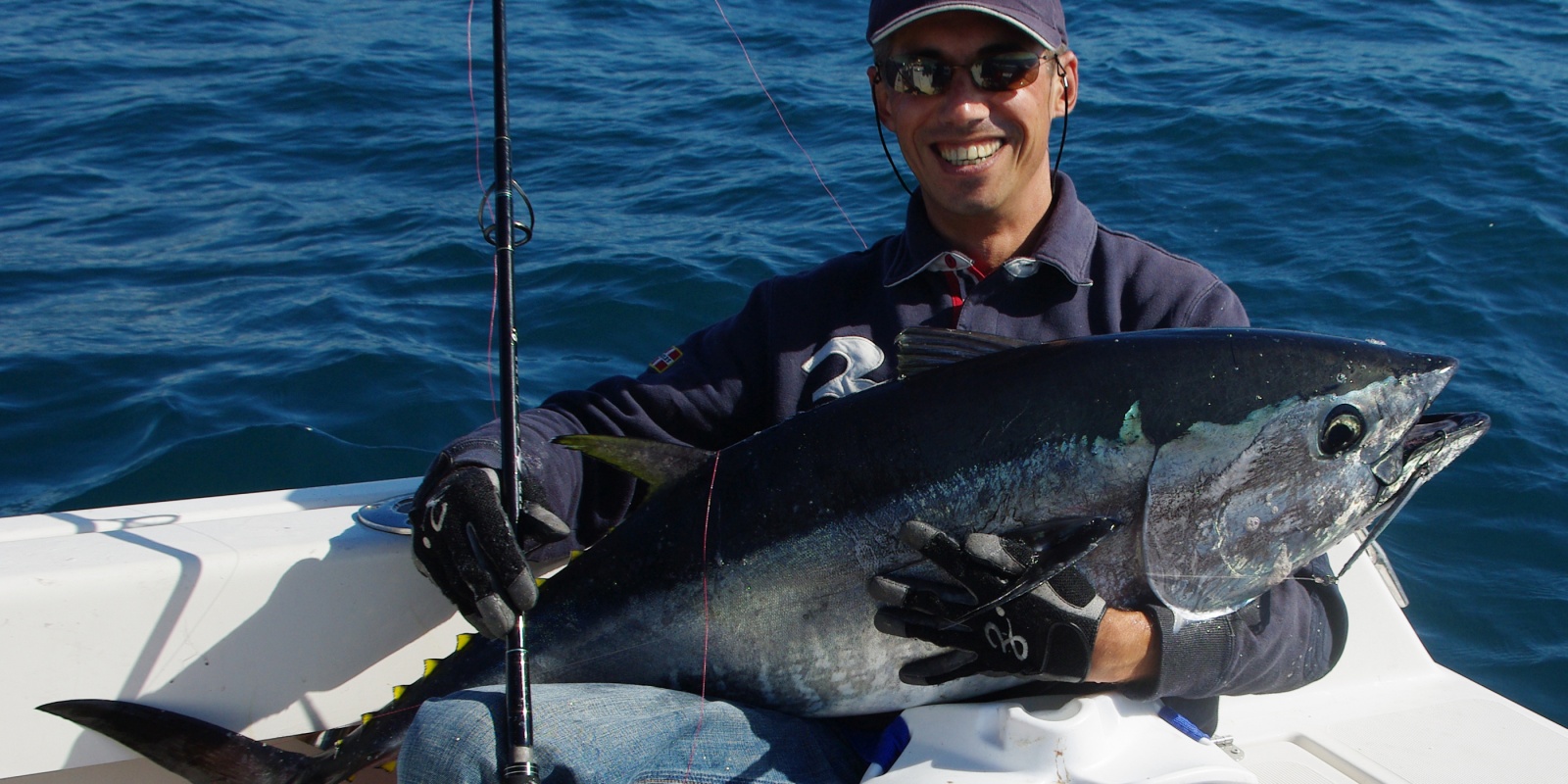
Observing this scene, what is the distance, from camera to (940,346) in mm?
2082

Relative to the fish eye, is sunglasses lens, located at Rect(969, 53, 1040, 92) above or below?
above

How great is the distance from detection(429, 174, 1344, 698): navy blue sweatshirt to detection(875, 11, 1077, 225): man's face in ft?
0.35

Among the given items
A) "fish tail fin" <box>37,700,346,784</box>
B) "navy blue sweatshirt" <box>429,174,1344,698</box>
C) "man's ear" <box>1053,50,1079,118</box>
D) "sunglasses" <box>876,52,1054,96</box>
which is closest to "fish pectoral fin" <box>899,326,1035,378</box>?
"navy blue sweatshirt" <box>429,174,1344,698</box>

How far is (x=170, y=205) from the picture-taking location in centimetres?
726

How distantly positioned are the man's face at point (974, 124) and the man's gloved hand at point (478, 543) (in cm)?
111

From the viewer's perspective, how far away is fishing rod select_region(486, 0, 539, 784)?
1.90m

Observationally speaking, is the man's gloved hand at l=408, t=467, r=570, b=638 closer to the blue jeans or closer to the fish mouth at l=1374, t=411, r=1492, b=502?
the blue jeans

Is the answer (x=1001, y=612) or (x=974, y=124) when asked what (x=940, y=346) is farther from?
(x=974, y=124)

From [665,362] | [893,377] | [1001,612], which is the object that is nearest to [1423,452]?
[1001,612]

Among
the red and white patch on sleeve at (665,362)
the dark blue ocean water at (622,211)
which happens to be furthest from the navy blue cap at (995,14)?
the dark blue ocean water at (622,211)

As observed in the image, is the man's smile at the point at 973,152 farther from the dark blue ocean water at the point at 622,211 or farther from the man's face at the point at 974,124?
the dark blue ocean water at the point at 622,211

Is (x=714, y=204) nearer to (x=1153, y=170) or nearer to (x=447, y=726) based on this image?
(x=1153, y=170)

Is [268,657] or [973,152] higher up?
[973,152]

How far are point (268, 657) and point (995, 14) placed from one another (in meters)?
2.04
